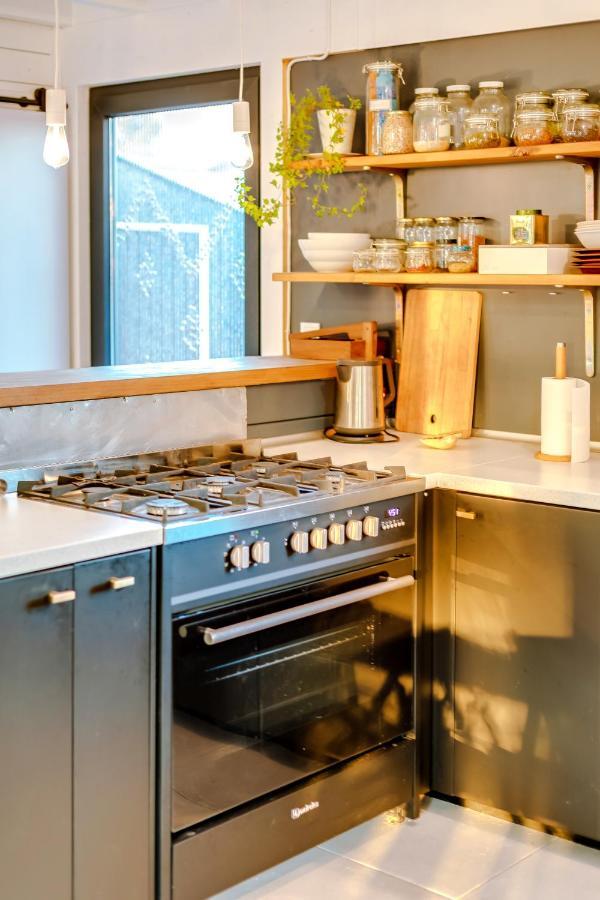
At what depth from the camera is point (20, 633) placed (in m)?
2.30

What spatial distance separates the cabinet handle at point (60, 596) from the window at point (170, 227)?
228cm

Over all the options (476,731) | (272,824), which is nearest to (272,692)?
(272,824)

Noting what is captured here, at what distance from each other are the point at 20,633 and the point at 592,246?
1974mm

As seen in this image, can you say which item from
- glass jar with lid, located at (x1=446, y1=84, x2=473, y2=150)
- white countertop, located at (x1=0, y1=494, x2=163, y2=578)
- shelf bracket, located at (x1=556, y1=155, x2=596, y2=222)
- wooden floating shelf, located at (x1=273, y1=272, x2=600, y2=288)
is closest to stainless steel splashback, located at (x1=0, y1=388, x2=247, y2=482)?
white countertop, located at (x1=0, y1=494, x2=163, y2=578)

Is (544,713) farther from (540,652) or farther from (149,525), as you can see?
(149,525)

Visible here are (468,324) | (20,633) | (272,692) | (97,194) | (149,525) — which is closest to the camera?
(20,633)

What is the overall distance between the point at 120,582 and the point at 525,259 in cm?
165

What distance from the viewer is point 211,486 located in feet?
9.80

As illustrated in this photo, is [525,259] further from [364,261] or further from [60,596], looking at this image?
[60,596]

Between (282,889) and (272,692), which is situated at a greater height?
(272,692)

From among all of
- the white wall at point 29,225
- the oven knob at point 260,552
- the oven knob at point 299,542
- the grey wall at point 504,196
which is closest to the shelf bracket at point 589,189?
the grey wall at point 504,196

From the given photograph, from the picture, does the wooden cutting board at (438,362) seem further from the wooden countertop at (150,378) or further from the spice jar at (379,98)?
the spice jar at (379,98)

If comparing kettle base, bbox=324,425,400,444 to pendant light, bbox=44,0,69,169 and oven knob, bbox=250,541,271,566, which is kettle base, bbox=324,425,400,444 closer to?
oven knob, bbox=250,541,271,566

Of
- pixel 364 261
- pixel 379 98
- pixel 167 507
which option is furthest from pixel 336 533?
pixel 379 98
